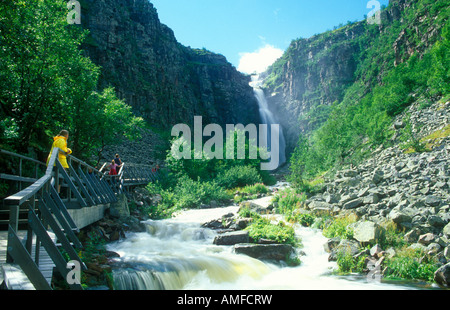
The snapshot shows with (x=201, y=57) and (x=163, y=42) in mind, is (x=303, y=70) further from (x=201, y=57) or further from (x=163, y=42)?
(x=163, y=42)

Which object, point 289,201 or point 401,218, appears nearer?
point 401,218

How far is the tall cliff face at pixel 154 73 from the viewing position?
59.0m

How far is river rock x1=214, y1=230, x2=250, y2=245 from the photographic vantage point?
10758 mm

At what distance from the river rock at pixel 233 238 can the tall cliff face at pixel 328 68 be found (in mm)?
61058

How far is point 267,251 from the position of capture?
982cm

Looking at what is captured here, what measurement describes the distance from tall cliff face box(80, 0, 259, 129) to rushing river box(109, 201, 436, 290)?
166 ft

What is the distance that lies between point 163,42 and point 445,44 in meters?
61.4

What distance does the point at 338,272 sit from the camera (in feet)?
27.8

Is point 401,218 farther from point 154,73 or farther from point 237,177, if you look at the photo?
point 154,73

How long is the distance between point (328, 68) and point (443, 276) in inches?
3926

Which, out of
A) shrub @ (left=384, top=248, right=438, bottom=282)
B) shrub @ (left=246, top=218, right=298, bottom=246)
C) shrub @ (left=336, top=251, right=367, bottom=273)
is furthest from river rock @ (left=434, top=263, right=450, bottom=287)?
shrub @ (left=246, top=218, right=298, bottom=246)

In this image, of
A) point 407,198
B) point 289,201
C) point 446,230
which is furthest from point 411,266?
point 289,201

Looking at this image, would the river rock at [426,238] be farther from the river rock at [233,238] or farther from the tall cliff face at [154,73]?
the tall cliff face at [154,73]
